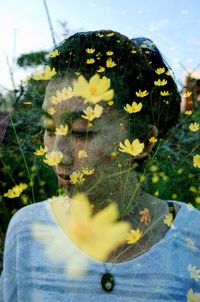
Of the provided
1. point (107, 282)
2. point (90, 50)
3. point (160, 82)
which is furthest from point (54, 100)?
point (107, 282)

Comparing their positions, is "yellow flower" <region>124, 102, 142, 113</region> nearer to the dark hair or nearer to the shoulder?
the dark hair

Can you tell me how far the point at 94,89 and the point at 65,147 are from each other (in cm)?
12

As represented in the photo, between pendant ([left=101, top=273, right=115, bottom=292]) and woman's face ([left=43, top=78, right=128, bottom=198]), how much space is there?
6.9 inches

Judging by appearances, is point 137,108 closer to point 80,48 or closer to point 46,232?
point 80,48

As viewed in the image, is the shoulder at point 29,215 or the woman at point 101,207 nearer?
the woman at point 101,207

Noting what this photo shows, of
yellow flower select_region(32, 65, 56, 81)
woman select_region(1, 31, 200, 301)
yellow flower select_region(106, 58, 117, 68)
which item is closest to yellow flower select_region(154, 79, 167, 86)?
woman select_region(1, 31, 200, 301)

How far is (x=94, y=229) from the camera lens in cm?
83

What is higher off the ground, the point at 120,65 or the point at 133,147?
the point at 120,65

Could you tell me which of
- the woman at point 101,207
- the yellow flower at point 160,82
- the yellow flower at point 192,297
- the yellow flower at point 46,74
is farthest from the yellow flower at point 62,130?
the yellow flower at point 192,297

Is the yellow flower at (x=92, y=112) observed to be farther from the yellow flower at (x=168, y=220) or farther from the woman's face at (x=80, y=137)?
the yellow flower at (x=168, y=220)

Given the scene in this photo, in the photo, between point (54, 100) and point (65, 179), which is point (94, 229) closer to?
point (65, 179)

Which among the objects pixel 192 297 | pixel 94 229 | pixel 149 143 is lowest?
pixel 192 297

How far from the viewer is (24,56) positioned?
1162 mm

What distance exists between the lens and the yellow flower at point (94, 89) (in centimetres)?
75
